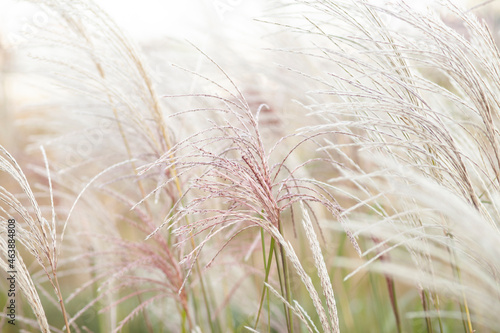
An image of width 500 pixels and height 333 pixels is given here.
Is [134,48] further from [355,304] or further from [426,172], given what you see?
[355,304]

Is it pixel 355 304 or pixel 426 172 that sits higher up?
pixel 426 172

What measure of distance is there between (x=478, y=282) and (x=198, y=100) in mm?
795

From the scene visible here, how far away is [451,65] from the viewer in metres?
0.67

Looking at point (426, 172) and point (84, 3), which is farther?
point (84, 3)

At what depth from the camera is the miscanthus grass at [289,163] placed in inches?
26.8

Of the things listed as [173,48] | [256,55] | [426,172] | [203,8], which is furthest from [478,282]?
[173,48]

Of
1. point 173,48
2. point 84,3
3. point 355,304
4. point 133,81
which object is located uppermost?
point 173,48

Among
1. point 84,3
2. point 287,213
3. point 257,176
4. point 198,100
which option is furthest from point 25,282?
point 287,213

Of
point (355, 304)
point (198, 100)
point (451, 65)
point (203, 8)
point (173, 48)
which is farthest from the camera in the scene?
point (355, 304)

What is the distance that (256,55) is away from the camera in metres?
1.60

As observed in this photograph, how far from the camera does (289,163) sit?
4.77 ft

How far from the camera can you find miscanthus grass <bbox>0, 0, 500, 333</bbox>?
2.23ft

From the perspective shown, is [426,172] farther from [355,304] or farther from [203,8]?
[355,304]

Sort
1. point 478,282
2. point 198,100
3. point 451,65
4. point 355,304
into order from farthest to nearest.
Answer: point 355,304 < point 198,100 < point 478,282 < point 451,65
